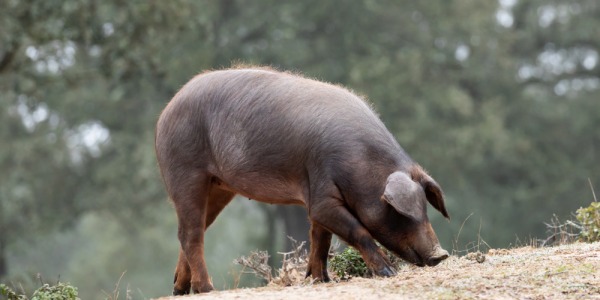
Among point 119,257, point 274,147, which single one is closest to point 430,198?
point 274,147

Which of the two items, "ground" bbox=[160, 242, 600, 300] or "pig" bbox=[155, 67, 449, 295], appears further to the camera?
"pig" bbox=[155, 67, 449, 295]

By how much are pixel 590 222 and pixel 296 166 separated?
361 cm

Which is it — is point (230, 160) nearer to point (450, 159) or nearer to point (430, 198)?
point (430, 198)

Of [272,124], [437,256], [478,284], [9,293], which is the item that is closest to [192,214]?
[272,124]

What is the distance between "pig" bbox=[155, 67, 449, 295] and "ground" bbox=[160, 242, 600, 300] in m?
0.34

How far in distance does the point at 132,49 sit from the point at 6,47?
270cm

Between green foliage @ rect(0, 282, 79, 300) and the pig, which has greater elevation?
the pig

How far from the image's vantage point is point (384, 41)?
1252 inches

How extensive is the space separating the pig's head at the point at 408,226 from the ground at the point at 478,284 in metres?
0.17

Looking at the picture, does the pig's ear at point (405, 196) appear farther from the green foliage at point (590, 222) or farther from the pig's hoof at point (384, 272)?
the green foliage at point (590, 222)

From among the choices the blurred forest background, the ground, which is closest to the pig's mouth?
the ground

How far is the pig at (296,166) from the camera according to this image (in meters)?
7.79

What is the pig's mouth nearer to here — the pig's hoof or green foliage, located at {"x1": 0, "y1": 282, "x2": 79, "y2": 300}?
the pig's hoof

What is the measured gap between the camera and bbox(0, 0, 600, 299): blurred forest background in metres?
29.6
